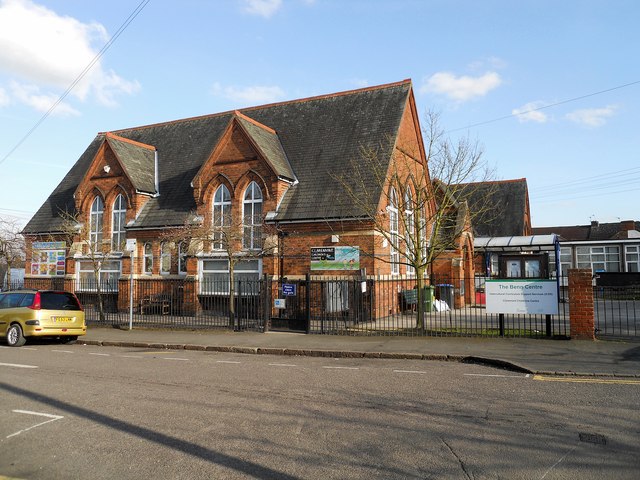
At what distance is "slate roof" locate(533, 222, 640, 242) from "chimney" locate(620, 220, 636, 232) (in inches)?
6.0

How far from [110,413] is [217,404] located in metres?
1.40

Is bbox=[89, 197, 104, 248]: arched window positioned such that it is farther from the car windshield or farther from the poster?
the poster

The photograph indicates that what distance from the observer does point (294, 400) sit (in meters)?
7.49

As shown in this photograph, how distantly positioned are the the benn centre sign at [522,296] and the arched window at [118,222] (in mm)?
18517

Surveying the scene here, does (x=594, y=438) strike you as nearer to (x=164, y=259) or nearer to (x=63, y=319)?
(x=63, y=319)

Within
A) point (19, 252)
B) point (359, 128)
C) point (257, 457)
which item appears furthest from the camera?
point (19, 252)

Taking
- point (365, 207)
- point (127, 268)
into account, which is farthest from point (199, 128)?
point (365, 207)

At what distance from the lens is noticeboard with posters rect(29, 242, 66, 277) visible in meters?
27.3

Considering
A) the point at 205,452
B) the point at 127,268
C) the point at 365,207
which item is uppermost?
the point at 365,207

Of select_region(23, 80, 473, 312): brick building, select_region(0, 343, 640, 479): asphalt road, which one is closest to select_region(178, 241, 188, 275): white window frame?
select_region(23, 80, 473, 312): brick building

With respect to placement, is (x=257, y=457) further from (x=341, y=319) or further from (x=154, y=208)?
(x=154, y=208)

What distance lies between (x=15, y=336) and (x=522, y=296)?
1411cm

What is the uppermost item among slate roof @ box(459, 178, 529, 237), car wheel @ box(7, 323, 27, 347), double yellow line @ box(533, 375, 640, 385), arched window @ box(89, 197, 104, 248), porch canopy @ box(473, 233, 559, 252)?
slate roof @ box(459, 178, 529, 237)

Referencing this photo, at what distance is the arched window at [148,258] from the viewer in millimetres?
24500
